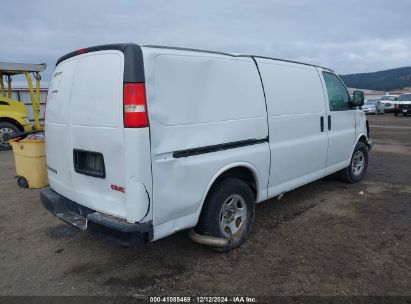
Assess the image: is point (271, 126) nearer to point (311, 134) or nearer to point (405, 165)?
point (311, 134)

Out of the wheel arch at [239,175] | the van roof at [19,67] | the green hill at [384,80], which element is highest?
the green hill at [384,80]

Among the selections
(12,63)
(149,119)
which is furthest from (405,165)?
(12,63)

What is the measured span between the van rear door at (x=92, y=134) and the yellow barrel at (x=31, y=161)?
246cm

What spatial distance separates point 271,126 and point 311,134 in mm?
1010

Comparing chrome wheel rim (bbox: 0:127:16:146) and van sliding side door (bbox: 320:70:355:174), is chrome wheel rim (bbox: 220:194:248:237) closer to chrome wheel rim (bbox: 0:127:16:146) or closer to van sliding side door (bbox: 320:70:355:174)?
van sliding side door (bbox: 320:70:355:174)

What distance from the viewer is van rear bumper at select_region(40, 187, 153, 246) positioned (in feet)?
9.34

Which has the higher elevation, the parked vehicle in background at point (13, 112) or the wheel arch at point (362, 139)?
the parked vehicle in background at point (13, 112)

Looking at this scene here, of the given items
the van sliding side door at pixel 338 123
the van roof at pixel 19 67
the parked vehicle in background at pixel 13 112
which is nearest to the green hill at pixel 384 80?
the van roof at pixel 19 67

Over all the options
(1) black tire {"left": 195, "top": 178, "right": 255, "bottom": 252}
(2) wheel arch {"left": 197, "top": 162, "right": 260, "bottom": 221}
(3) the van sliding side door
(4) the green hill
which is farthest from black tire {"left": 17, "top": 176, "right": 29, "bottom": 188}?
(4) the green hill

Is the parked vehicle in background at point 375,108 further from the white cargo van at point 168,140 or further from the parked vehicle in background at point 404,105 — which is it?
the white cargo van at point 168,140

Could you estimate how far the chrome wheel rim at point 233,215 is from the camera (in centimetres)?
369

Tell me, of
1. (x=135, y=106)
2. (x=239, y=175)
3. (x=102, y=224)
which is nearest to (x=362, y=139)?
(x=239, y=175)

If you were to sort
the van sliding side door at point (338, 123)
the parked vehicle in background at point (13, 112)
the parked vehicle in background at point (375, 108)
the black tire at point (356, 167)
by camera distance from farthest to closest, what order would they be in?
the parked vehicle in background at point (375, 108) → the parked vehicle in background at point (13, 112) → the black tire at point (356, 167) → the van sliding side door at point (338, 123)

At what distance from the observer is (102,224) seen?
117 inches
